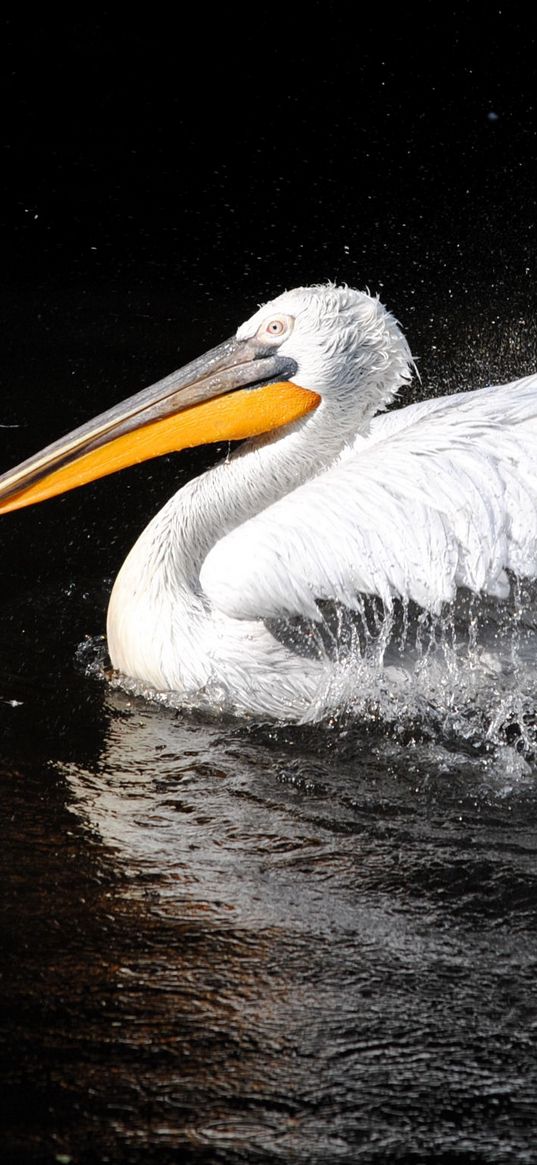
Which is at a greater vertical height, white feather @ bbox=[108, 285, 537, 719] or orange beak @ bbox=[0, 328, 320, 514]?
orange beak @ bbox=[0, 328, 320, 514]

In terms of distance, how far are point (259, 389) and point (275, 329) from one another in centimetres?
16

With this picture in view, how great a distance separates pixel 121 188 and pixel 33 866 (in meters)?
6.63

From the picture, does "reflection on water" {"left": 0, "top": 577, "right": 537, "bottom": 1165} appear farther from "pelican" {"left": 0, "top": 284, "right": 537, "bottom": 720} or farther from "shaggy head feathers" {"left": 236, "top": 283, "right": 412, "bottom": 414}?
"shaggy head feathers" {"left": 236, "top": 283, "right": 412, "bottom": 414}

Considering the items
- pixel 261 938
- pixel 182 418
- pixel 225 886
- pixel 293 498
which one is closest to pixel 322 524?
pixel 293 498

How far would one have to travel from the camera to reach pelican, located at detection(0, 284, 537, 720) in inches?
136

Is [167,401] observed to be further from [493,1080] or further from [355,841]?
[493,1080]

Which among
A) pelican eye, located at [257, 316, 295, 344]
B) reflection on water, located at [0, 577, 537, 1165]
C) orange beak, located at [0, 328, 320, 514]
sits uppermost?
pelican eye, located at [257, 316, 295, 344]

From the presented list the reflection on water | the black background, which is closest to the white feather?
Result: the reflection on water

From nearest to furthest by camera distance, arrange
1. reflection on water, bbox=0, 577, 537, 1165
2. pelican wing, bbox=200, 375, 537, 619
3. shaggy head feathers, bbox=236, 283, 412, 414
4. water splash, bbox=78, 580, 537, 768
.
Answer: reflection on water, bbox=0, 577, 537, 1165 < pelican wing, bbox=200, 375, 537, 619 < water splash, bbox=78, 580, 537, 768 < shaggy head feathers, bbox=236, 283, 412, 414

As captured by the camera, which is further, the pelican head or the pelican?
the pelican head

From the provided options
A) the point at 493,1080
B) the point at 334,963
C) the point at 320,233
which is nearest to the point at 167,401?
the point at 334,963

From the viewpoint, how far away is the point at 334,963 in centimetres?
266

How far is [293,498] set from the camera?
3703mm

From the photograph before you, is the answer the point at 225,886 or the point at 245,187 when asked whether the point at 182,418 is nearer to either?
the point at 225,886
